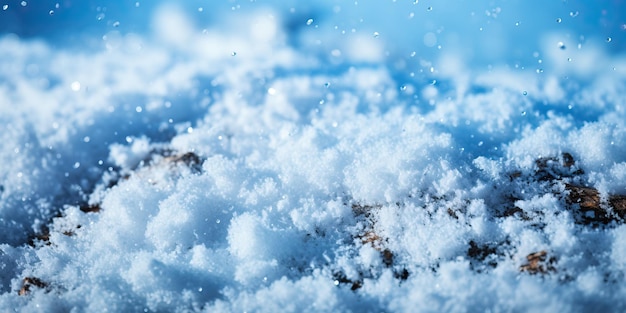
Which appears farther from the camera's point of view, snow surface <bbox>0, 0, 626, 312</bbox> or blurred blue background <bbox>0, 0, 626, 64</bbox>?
blurred blue background <bbox>0, 0, 626, 64</bbox>

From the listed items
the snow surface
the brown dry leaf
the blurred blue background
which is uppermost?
the blurred blue background

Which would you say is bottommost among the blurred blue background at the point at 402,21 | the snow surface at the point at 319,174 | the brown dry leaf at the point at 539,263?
the brown dry leaf at the point at 539,263

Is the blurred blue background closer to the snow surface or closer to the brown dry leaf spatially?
the snow surface

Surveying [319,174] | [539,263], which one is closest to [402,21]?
[319,174]

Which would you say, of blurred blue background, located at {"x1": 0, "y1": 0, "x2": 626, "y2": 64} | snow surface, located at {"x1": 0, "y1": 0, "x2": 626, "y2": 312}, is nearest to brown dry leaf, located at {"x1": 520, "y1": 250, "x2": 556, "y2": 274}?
snow surface, located at {"x1": 0, "y1": 0, "x2": 626, "y2": 312}

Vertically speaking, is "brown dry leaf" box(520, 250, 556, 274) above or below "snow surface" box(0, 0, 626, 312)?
below

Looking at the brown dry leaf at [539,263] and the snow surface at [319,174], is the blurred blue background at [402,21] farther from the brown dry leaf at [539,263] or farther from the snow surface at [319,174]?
the brown dry leaf at [539,263]

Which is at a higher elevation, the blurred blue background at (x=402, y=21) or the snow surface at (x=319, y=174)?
the blurred blue background at (x=402, y=21)

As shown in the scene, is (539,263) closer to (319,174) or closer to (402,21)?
(319,174)

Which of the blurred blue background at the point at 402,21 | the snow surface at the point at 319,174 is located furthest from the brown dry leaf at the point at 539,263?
the blurred blue background at the point at 402,21

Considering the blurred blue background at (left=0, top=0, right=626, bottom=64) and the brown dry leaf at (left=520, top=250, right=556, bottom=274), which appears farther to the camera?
the blurred blue background at (left=0, top=0, right=626, bottom=64)

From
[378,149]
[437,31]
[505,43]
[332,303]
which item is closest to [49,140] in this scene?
[378,149]
